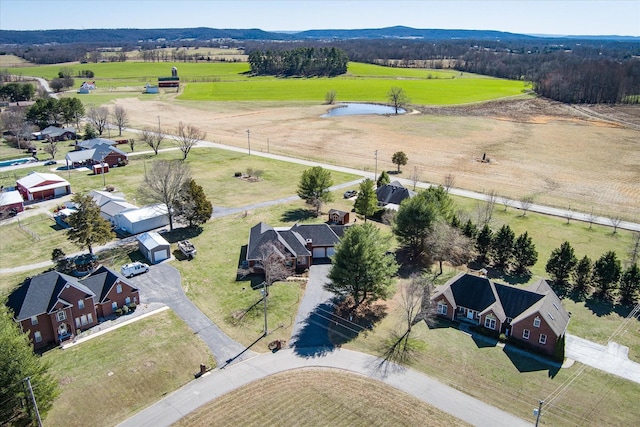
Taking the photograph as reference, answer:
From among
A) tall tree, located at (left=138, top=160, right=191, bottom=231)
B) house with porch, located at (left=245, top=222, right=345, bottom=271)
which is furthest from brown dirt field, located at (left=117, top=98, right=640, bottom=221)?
tall tree, located at (left=138, top=160, right=191, bottom=231)

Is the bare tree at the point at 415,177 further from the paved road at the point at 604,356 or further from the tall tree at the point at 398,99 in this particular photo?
the tall tree at the point at 398,99

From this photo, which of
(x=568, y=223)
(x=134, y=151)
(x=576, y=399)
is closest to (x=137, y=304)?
(x=576, y=399)

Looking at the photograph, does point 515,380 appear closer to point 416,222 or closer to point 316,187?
point 416,222

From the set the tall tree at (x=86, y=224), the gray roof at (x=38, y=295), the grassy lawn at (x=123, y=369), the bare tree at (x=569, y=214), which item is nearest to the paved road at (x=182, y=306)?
the grassy lawn at (x=123, y=369)

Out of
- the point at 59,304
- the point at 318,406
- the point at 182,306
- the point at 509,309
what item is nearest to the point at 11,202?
the point at 59,304

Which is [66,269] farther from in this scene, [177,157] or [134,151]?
[134,151]

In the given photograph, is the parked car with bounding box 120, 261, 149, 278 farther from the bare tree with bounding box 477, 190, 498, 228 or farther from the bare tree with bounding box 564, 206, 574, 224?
the bare tree with bounding box 564, 206, 574, 224
